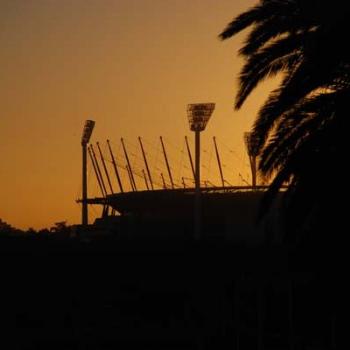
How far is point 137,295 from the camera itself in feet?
164

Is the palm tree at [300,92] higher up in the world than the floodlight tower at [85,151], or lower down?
lower down

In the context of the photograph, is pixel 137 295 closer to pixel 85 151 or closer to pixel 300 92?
pixel 300 92

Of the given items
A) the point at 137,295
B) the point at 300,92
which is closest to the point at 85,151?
the point at 137,295

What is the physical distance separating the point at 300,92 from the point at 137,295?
3413 cm

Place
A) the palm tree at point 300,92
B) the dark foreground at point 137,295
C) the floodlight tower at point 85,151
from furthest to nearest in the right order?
the floodlight tower at point 85,151 → the dark foreground at point 137,295 → the palm tree at point 300,92

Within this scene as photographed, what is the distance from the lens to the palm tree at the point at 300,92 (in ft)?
55.7

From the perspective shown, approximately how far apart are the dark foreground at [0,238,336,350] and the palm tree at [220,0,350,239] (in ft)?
66.9

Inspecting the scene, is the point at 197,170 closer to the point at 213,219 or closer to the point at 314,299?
the point at 213,219

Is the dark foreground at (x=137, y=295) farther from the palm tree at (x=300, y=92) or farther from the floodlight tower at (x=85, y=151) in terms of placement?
the floodlight tower at (x=85, y=151)

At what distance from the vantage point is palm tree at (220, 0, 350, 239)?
17.0 metres

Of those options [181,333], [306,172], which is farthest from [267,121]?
[181,333]

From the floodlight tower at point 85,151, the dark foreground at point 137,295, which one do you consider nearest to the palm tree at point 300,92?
the dark foreground at point 137,295

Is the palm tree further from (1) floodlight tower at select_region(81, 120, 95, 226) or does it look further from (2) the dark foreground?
(1) floodlight tower at select_region(81, 120, 95, 226)

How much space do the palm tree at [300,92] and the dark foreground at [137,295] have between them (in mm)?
20380
